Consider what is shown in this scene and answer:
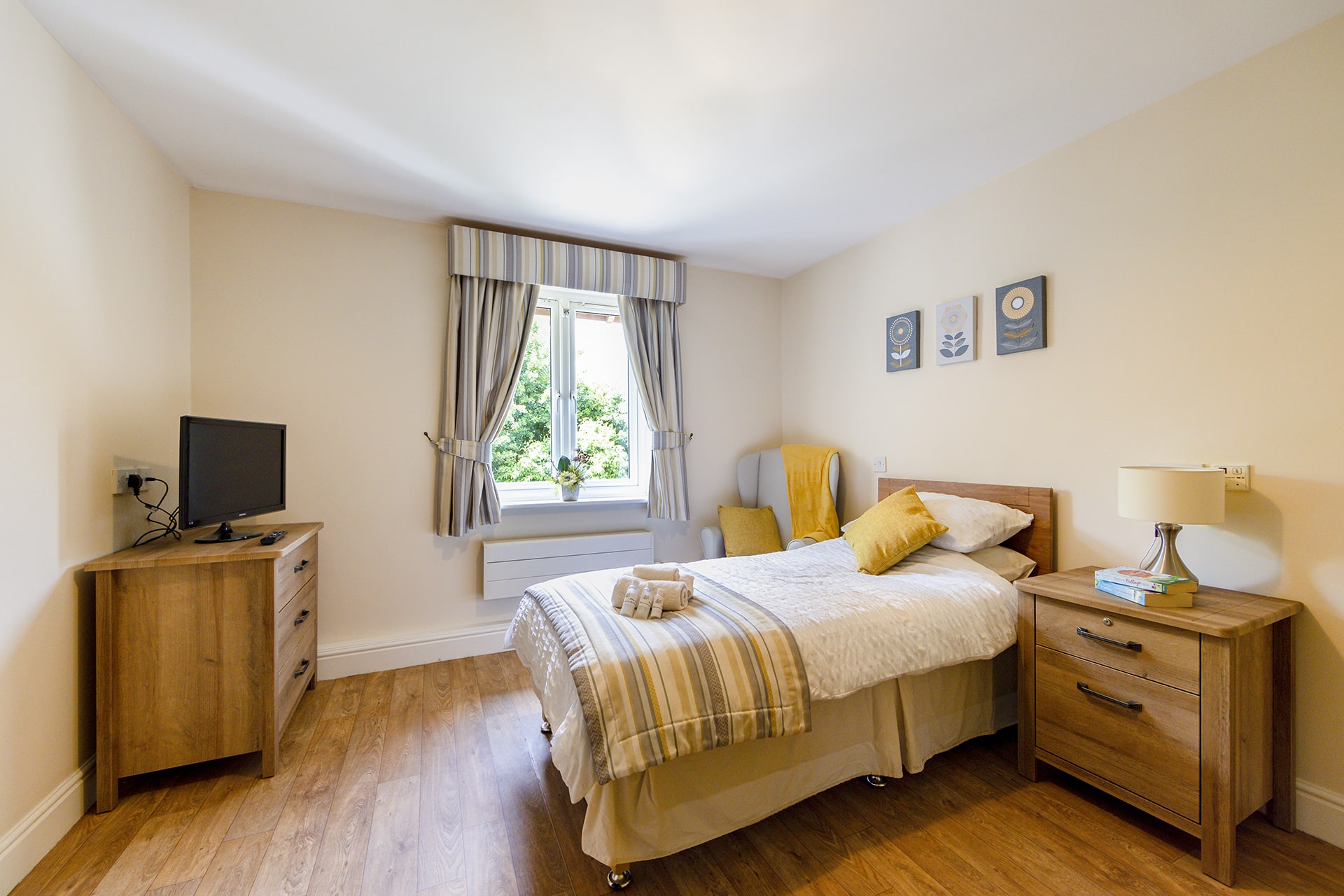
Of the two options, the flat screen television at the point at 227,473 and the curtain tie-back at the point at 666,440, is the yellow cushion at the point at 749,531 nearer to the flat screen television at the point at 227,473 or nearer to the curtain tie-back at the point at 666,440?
the curtain tie-back at the point at 666,440

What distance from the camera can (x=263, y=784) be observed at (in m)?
2.02

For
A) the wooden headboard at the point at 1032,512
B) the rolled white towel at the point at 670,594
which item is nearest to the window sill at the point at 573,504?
the rolled white towel at the point at 670,594

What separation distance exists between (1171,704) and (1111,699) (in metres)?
0.16

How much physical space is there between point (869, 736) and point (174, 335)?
353 cm

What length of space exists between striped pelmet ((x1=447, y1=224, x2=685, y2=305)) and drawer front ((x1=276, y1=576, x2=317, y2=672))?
1.88m

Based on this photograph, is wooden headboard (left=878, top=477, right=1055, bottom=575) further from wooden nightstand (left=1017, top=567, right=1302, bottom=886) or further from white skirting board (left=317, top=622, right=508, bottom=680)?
white skirting board (left=317, top=622, right=508, bottom=680)

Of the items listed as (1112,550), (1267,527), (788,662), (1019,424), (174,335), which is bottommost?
(788,662)

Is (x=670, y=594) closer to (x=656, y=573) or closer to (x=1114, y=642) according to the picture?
(x=656, y=573)

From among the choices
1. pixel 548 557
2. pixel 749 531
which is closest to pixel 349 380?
pixel 548 557

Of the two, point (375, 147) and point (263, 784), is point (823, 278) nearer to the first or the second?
point (375, 147)

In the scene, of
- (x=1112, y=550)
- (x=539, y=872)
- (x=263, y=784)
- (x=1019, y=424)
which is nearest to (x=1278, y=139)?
(x=1019, y=424)

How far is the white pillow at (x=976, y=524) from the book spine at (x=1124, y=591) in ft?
1.83

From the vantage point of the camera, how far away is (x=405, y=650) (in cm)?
312

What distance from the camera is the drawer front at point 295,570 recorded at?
2115 millimetres
